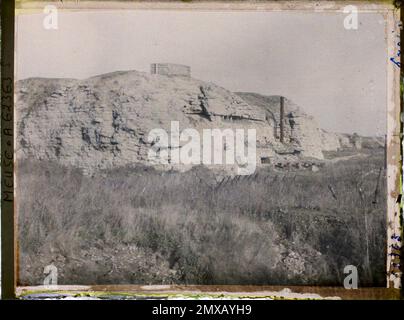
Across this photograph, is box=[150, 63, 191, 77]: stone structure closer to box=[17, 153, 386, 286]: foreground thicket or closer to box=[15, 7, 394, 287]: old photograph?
box=[15, 7, 394, 287]: old photograph

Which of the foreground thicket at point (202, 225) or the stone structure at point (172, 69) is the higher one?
the stone structure at point (172, 69)

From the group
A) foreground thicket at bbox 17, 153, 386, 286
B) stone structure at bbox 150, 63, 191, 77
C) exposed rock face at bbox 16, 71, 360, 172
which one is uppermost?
stone structure at bbox 150, 63, 191, 77

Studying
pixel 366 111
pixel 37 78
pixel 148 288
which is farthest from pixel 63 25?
pixel 366 111

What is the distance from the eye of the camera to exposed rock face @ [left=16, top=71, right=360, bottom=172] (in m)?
3.90

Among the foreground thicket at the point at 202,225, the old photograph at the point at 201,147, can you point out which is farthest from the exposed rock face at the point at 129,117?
the foreground thicket at the point at 202,225

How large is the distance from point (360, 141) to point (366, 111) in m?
0.27

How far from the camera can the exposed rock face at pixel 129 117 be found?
3902 millimetres

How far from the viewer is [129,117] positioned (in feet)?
12.8

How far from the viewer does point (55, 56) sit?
12.8 ft

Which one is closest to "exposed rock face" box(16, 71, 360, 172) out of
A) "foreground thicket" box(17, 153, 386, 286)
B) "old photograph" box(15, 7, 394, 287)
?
"old photograph" box(15, 7, 394, 287)

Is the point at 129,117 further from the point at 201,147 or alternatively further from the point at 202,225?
the point at 202,225

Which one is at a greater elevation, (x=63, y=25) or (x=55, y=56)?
(x=63, y=25)

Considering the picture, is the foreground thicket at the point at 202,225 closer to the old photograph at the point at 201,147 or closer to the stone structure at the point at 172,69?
the old photograph at the point at 201,147

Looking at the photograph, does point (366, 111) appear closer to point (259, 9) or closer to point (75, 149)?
point (259, 9)
